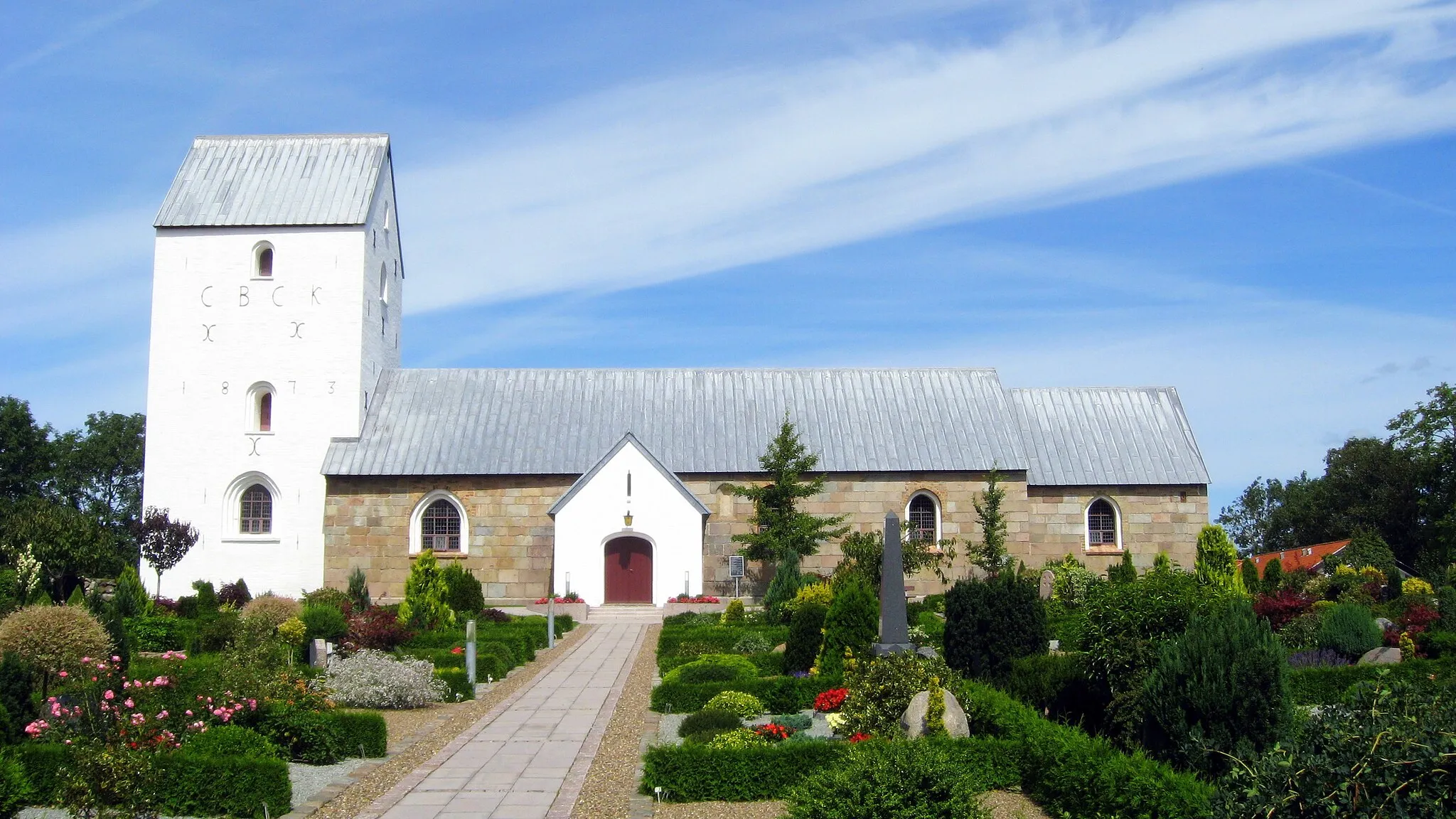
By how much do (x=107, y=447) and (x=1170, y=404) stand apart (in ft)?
141

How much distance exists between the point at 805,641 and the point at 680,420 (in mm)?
15113

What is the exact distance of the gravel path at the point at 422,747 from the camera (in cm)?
838

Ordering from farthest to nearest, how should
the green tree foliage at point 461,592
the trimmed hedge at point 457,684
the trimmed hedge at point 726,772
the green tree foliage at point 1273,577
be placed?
the green tree foliage at point 1273,577 → the green tree foliage at point 461,592 → the trimmed hedge at point 457,684 → the trimmed hedge at point 726,772

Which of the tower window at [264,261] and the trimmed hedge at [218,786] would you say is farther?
the tower window at [264,261]

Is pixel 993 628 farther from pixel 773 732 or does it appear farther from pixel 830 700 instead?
pixel 773 732

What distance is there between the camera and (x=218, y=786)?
8.11 metres

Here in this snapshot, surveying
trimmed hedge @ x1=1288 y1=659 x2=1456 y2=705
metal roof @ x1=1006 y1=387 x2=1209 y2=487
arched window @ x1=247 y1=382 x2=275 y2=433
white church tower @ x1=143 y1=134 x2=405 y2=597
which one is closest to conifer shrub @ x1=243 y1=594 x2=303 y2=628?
white church tower @ x1=143 y1=134 x2=405 y2=597

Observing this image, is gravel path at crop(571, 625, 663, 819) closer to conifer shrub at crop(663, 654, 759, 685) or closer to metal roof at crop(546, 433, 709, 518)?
conifer shrub at crop(663, 654, 759, 685)

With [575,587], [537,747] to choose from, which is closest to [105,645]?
[537,747]

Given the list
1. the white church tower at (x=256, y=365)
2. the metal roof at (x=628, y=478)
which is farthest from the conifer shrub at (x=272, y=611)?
the white church tower at (x=256, y=365)

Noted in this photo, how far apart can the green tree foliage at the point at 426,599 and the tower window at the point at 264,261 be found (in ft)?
31.9

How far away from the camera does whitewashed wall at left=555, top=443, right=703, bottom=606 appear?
2608 cm

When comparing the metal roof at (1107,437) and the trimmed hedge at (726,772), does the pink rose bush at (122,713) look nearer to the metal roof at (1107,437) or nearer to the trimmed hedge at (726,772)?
the trimmed hedge at (726,772)

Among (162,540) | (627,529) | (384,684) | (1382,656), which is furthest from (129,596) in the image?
(1382,656)
